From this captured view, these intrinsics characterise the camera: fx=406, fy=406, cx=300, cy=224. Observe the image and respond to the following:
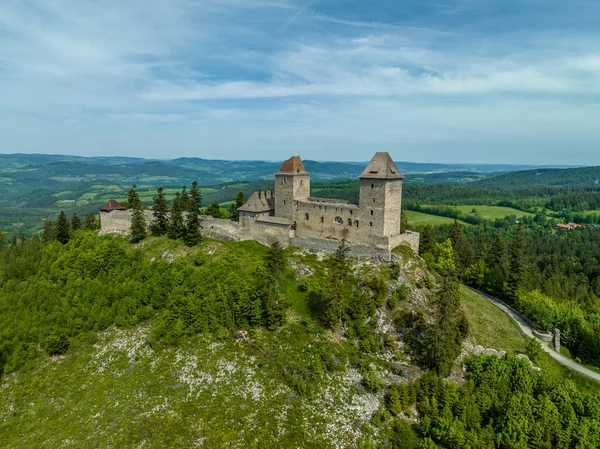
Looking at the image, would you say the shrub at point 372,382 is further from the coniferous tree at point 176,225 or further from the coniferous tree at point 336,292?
the coniferous tree at point 176,225

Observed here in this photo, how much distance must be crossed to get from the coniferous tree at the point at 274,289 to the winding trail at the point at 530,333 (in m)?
31.8

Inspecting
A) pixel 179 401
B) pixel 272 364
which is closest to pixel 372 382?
pixel 272 364

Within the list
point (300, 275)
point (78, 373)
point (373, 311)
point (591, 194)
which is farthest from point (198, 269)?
point (591, 194)

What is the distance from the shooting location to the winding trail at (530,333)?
4484 cm

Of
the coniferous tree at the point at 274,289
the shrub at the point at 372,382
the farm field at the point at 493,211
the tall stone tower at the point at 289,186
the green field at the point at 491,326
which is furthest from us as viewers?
the farm field at the point at 493,211

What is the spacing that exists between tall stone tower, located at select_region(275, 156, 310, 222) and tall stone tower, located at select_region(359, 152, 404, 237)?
34.5 feet

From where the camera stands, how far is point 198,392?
1497 inches

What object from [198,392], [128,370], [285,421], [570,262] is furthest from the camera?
[570,262]

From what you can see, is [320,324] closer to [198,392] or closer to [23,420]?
[198,392]

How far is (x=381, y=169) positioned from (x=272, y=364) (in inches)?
1064

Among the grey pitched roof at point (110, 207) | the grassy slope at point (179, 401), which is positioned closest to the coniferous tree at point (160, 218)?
the grey pitched roof at point (110, 207)

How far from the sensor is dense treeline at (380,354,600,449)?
34.5 meters

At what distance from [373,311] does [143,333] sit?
1036 inches

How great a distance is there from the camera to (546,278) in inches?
3049
